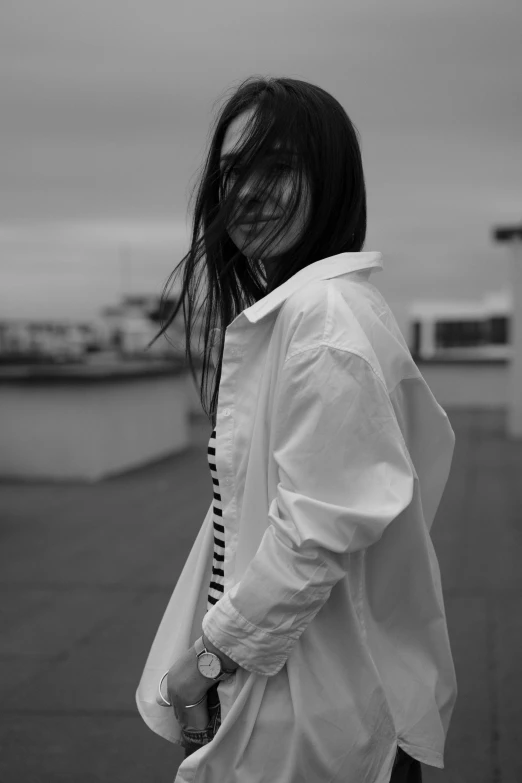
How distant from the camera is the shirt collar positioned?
56.5 inches

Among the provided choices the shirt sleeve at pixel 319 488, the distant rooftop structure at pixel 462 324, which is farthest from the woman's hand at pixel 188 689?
the distant rooftop structure at pixel 462 324

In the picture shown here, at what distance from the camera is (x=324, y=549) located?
1340mm

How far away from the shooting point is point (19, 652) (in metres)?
4.35

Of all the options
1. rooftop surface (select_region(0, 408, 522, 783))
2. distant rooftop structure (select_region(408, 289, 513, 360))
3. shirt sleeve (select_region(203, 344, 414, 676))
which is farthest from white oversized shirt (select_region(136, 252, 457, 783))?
distant rooftop structure (select_region(408, 289, 513, 360))

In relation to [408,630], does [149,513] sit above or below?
below

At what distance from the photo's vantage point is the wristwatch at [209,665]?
4.72 ft

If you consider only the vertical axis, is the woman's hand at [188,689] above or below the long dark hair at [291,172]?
below

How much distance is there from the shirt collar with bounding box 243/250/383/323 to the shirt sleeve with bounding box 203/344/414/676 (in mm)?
113

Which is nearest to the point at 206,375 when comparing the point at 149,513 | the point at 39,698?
the point at 39,698

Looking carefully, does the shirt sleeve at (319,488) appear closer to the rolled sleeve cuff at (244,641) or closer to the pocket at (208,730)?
the rolled sleeve cuff at (244,641)

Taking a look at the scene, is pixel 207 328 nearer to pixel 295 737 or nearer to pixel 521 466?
pixel 295 737

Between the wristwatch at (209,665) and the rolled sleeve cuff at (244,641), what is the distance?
0.10ft

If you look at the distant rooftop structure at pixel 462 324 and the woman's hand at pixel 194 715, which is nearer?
the woman's hand at pixel 194 715

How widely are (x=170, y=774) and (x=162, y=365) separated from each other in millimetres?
8984
